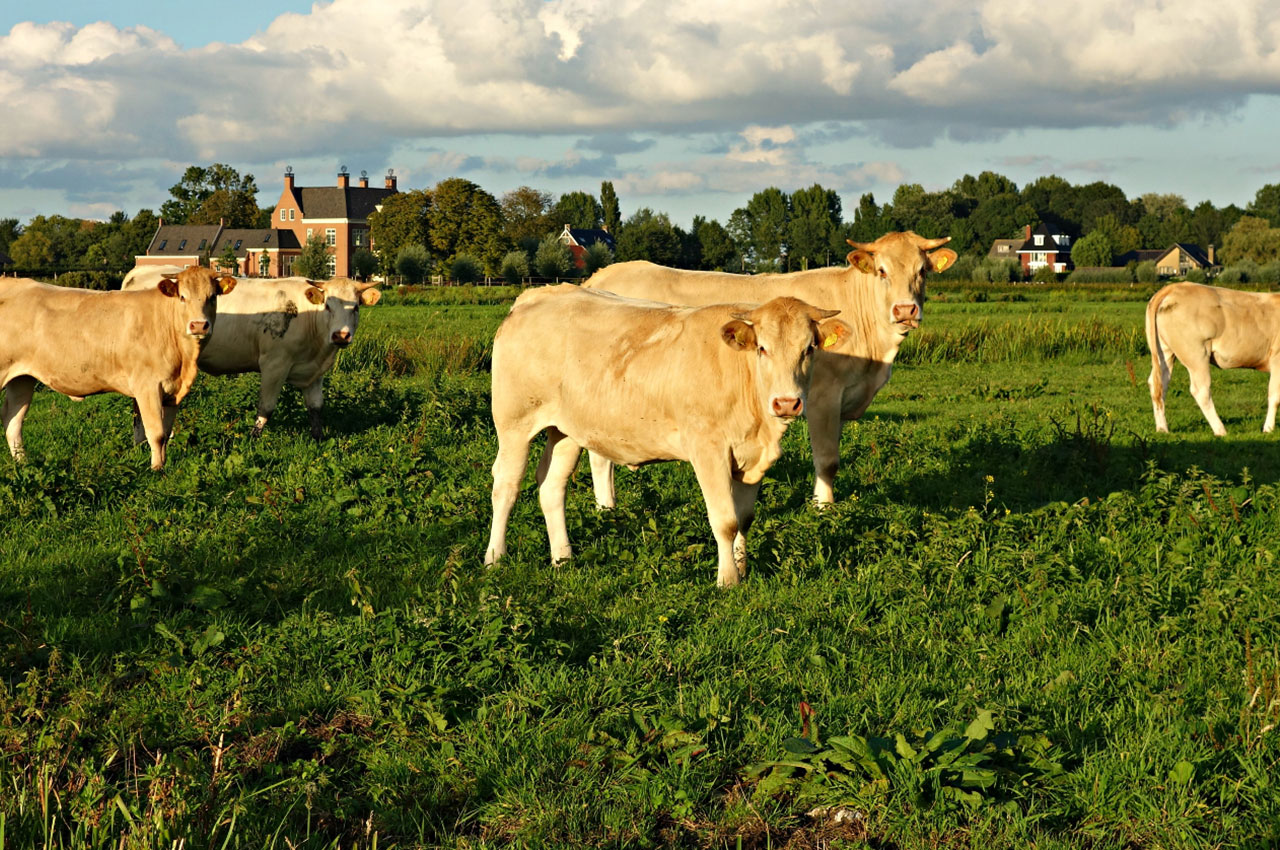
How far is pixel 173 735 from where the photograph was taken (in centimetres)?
495

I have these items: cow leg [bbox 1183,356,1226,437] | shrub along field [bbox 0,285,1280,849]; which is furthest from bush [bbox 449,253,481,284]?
shrub along field [bbox 0,285,1280,849]

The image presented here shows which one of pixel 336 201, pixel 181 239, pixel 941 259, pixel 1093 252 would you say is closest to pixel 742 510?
pixel 941 259

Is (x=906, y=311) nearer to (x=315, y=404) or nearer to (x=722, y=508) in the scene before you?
(x=722, y=508)

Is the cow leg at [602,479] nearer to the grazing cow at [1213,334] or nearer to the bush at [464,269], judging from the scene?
the grazing cow at [1213,334]

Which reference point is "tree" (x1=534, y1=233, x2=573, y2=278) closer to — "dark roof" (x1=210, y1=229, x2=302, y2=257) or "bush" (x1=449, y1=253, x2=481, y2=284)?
"bush" (x1=449, y1=253, x2=481, y2=284)

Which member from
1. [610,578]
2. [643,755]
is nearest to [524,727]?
[643,755]

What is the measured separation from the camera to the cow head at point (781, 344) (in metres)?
6.86

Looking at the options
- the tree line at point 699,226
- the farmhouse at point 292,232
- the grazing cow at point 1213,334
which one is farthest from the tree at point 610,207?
the grazing cow at point 1213,334

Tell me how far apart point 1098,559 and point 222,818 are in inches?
237

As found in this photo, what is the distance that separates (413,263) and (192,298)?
7003 cm

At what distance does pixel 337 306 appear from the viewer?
1453 cm

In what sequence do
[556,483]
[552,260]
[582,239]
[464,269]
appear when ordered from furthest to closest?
1. [582,239]
2. [552,260]
3. [464,269]
4. [556,483]

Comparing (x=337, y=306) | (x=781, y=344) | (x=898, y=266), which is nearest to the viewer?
(x=781, y=344)

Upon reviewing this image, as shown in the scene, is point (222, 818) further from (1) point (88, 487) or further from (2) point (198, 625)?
(1) point (88, 487)
